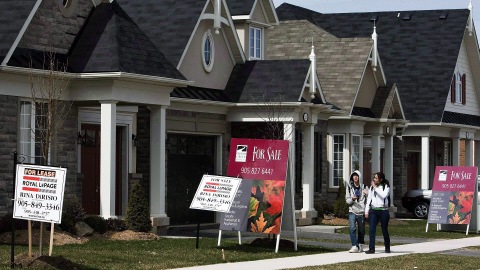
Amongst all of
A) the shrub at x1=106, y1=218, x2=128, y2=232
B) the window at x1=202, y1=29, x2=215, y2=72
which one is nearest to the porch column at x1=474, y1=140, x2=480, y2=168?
the window at x1=202, y1=29, x2=215, y2=72

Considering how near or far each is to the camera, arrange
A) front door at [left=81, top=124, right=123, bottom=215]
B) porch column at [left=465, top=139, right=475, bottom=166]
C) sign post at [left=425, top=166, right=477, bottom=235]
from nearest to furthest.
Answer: front door at [left=81, top=124, right=123, bottom=215]
sign post at [left=425, top=166, right=477, bottom=235]
porch column at [left=465, top=139, right=475, bottom=166]

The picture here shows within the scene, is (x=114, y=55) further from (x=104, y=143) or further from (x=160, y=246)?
(x=160, y=246)

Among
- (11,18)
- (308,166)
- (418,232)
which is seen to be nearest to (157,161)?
(11,18)

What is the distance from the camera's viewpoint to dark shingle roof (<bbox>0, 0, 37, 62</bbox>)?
81.8 ft

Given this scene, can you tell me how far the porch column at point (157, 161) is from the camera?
1098 inches

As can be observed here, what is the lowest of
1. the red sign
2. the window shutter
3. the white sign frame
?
the white sign frame

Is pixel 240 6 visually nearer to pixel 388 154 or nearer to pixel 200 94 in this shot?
pixel 200 94

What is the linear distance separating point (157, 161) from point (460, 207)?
9649 mm

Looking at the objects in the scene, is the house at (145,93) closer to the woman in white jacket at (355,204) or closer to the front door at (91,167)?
the front door at (91,167)

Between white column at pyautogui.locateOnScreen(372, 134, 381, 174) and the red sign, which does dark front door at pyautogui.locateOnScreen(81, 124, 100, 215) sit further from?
white column at pyautogui.locateOnScreen(372, 134, 381, 174)

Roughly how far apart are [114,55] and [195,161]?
767 centimetres

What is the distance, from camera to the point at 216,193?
75.6ft

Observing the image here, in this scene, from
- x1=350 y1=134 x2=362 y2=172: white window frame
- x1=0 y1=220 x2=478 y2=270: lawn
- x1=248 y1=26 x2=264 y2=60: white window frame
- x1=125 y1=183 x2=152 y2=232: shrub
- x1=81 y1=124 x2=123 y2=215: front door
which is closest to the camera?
x1=0 y1=220 x2=478 y2=270: lawn

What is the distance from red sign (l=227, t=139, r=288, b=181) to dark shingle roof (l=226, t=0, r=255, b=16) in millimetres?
12593
